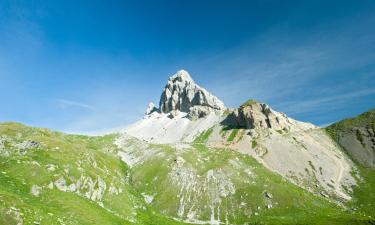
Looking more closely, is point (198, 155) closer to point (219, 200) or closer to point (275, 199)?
point (219, 200)

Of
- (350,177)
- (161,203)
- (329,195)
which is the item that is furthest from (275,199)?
(350,177)

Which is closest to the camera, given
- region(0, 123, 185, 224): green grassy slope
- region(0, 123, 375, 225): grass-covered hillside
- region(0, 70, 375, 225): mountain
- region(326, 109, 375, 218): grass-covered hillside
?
region(0, 123, 185, 224): green grassy slope

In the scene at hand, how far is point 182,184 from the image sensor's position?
148 m

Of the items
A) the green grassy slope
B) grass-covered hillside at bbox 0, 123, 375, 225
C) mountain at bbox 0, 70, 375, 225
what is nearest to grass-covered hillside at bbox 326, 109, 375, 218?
mountain at bbox 0, 70, 375, 225

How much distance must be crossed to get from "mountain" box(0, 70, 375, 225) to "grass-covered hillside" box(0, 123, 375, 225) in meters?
0.36

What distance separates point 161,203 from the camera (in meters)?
136

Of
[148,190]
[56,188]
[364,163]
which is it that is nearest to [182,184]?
[148,190]

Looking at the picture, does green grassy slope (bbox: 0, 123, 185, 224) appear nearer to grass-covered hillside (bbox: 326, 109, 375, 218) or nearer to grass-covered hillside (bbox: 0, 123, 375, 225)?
grass-covered hillside (bbox: 0, 123, 375, 225)

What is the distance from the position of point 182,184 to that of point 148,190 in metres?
15.7

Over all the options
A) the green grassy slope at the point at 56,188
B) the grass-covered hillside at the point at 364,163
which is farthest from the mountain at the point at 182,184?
the grass-covered hillside at the point at 364,163

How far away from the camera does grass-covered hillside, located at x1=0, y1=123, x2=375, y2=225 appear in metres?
84.1

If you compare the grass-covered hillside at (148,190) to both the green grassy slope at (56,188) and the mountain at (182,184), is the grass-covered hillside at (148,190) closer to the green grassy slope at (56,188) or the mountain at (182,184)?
the green grassy slope at (56,188)

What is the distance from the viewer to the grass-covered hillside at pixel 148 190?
84.1 meters

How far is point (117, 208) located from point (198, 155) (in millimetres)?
77978
